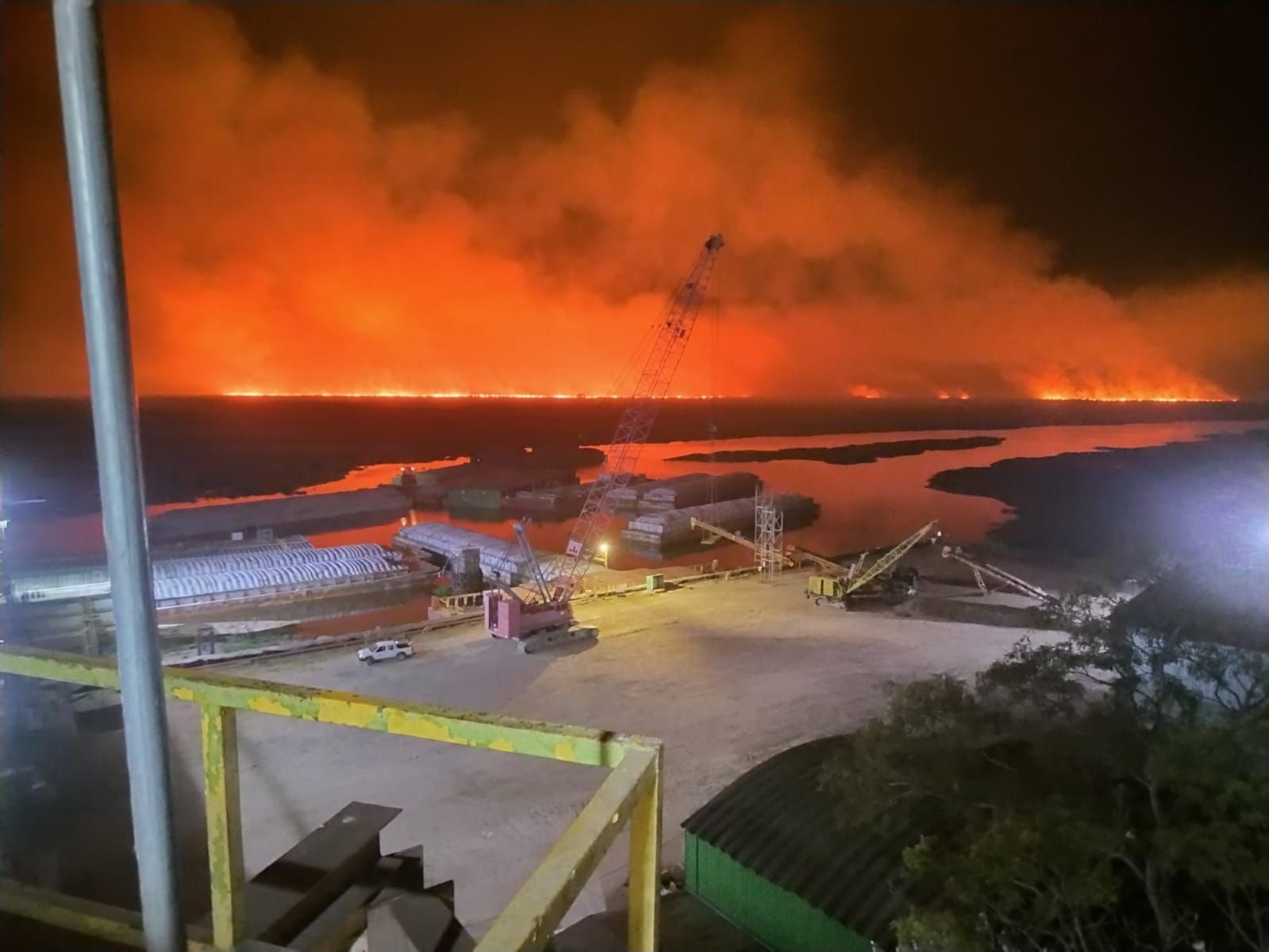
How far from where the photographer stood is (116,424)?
1.83 meters

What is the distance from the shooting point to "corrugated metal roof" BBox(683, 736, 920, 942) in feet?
26.4

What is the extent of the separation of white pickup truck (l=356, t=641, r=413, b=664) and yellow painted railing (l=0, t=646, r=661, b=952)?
57.3 feet

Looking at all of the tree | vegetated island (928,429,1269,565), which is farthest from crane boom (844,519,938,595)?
the tree

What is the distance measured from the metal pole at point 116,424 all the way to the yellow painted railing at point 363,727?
0.50m

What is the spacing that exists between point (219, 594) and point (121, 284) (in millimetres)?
32363

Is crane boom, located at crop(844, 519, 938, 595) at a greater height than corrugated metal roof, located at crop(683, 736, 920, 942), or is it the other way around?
corrugated metal roof, located at crop(683, 736, 920, 942)

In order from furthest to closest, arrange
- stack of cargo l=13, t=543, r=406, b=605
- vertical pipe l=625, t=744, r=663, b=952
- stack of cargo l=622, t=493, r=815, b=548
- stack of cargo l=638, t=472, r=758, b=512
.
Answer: stack of cargo l=638, t=472, r=758, b=512 < stack of cargo l=622, t=493, r=815, b=548 < stack of cargo l=13, t=543, r=406, b=605 < vertical pipe l=625, t=744, r=663, b=952

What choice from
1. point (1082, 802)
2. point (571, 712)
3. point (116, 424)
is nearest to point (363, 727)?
point (116, 424)

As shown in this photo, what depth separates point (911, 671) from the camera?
1900cm

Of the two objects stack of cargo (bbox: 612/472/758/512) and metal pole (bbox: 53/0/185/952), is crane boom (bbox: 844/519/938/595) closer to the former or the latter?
metal pole (bbox: 53/0/185/952)

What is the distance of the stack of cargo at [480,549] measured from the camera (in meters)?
34.7

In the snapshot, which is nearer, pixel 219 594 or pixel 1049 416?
pixel 219 594

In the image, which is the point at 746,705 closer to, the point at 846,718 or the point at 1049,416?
the point at 846,718

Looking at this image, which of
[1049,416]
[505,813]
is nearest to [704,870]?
[505,813]
